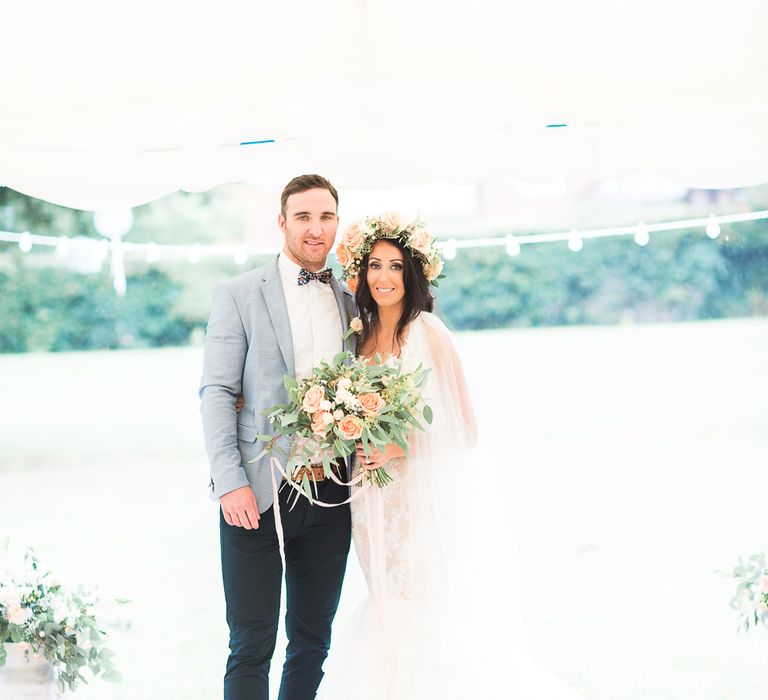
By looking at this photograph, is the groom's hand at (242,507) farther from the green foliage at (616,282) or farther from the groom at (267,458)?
the green foliage at (616,282)

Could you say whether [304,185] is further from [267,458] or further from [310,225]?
[267,458]

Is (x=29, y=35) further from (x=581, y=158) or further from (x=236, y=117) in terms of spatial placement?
(x=581, y=158)

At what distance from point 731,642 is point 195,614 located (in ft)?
9.89

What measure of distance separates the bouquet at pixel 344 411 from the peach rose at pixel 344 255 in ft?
1.17

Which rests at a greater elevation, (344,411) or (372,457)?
(344,411)

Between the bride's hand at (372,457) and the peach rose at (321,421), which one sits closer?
the peach rose at (321,421)

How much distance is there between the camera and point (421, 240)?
2611 millimetres

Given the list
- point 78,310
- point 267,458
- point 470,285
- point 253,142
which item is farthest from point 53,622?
point 78,310

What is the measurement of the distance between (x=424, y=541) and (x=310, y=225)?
100 cm

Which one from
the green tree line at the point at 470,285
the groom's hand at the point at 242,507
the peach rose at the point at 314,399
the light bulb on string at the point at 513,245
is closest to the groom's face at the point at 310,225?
the peach rose at the point at 314,399

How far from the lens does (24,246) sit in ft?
14.3

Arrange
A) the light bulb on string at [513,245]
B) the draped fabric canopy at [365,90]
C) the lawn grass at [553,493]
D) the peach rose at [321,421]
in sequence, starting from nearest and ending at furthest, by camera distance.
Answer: the peach rose at [321,421], the draped fabric canopy at [365,90], the lawn grass at [553,493], the light bulb on string at [513,245]

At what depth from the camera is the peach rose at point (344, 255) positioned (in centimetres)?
265

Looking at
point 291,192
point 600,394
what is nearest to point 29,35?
point 291,192
